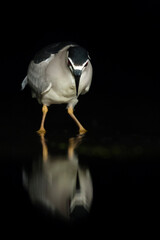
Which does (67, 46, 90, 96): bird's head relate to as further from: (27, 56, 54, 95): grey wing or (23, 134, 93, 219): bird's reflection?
(23, 134, 93, 219): bird's reflection

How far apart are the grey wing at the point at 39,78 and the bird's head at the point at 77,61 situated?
467 mm

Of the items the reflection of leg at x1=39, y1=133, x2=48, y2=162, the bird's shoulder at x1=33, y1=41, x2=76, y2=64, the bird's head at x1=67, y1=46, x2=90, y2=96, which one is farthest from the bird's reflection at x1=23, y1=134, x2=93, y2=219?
the bird's shoulder at x1=33, y1=41, x2=76, y2=64

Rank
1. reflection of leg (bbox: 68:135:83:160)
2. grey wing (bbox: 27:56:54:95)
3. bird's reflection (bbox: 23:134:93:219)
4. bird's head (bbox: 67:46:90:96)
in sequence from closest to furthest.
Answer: bird's reflection (bbox: 23:134:93:219) < reflection of leg (bbox: 68:135:83:160) < bird's head (bbox: 67:46:90:96) < grey wing (bbox: 27:56:54:95)

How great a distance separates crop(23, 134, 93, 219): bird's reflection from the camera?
280 centimetres

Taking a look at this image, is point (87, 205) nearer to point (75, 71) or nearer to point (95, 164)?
point (95, 164)

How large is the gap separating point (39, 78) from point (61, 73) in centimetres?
40

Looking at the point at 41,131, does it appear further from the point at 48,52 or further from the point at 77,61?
the point at 77,61

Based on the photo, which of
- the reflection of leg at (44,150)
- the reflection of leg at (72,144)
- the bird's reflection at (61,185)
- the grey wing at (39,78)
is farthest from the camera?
the grey wing at (39,78)

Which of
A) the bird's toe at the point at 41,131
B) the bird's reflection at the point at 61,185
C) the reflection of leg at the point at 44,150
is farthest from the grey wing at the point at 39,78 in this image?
the bird's reflection at the point at 61,185

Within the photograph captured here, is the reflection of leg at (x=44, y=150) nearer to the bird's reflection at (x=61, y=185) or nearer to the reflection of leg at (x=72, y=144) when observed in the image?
the bird's reflection at (x=61, y=185)

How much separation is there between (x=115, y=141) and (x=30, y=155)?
100 cm

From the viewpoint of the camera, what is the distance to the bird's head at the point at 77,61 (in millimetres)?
5023

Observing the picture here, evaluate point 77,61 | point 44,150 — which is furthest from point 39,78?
point 44,150

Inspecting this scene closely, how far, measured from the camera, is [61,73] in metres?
5.33
